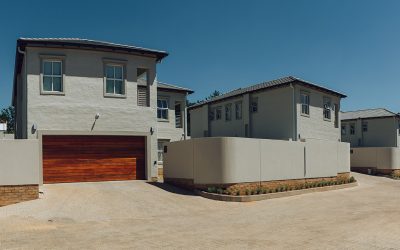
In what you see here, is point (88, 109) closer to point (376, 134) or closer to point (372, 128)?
point (376, 134)

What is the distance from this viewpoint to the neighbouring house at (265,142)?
58.9 feet

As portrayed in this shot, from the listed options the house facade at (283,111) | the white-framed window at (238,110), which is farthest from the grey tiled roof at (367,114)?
the white-framed window at (238,110)

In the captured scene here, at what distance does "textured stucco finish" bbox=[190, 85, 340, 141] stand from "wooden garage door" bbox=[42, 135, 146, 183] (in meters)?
10.9

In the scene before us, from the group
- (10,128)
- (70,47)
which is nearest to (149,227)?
(70,47)

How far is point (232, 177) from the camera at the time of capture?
1777 cm

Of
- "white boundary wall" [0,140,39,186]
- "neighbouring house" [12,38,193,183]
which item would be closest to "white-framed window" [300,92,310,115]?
"neighbouring house" [12,38,193,183]

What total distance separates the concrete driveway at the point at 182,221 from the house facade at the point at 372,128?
23105 mm

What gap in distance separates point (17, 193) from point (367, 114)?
125 ft

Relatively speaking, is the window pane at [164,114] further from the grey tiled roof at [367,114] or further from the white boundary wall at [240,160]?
the grey tiled roof at [367,114]

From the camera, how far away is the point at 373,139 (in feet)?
132

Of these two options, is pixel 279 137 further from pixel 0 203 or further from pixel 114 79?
pixel 0 203

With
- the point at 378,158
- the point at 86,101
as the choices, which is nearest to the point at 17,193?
the point at 86,101

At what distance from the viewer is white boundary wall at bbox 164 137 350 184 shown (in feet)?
58.1

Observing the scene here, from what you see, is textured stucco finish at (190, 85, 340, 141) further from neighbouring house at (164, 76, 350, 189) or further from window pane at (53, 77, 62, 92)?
Result: window pane at (53, 77, 62, 92)
